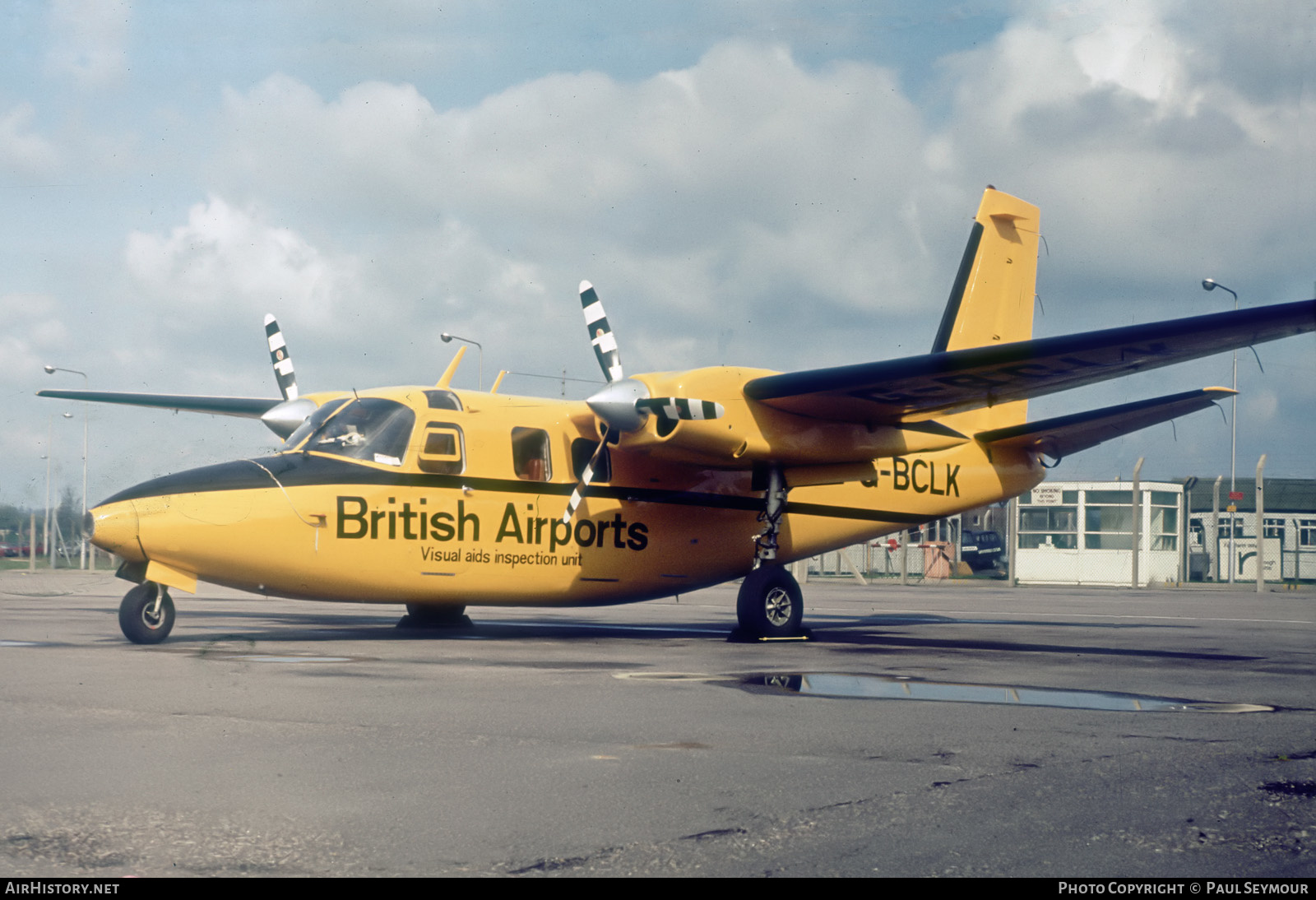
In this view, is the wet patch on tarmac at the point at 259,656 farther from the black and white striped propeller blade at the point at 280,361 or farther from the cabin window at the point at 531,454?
the black and white striped propeller blade at the point at 280,361

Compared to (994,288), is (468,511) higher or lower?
lower

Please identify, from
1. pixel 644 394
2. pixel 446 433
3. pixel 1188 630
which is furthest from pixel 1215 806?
pixel 1188 630

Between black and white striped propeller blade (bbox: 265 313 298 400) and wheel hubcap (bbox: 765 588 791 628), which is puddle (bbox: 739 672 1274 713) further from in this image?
black and white striped propeller blade (bbox: 265 313 298 400)

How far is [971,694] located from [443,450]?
24.3 ft

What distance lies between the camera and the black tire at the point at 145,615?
12266 mm

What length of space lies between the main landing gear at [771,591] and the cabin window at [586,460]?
220cm

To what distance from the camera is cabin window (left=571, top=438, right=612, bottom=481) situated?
1520 centimetres

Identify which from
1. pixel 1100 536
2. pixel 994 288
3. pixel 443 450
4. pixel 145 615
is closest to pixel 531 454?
pixel 443 450

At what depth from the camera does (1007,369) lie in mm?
13492

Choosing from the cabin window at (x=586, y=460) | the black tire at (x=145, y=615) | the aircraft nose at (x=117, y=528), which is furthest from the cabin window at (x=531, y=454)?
the aircraft nose at (x=117, y=528)

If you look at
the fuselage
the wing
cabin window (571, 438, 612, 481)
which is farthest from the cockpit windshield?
the wing

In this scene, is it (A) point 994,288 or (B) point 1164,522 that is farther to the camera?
(B) point 1164,522

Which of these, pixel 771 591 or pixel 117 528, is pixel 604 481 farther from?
pixel 117 528

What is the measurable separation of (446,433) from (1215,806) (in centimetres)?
1053
